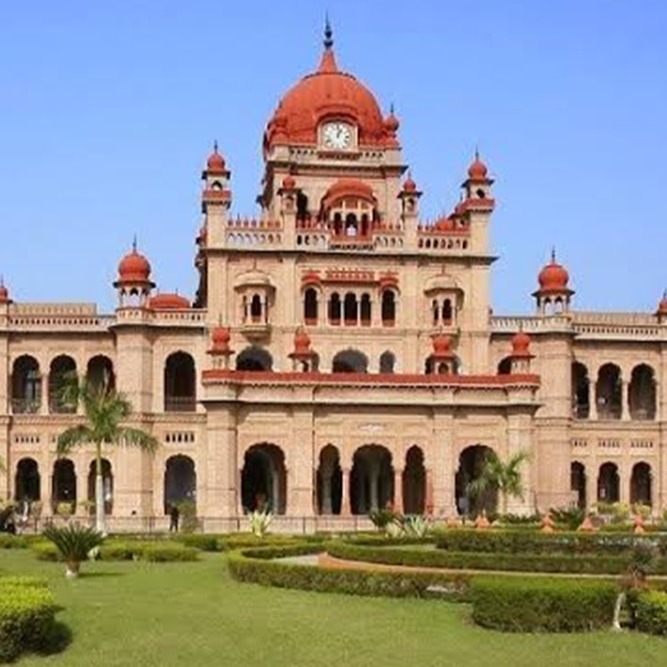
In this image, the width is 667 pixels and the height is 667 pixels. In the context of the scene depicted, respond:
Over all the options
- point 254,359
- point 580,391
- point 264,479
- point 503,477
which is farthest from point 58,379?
point 580,391

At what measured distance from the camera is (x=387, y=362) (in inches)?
2108

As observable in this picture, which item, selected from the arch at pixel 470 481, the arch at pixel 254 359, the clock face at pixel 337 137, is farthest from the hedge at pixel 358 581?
the clock face at pixel 337 137

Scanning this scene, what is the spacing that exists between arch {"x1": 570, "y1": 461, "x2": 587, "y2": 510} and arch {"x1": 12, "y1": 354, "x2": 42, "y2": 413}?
69.9 ft

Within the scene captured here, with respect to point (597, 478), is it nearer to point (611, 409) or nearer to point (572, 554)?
point (611, 409)

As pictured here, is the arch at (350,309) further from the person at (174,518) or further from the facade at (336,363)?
the person at (174,518)

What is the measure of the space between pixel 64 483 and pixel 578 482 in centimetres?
2083

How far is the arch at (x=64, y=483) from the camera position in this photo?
54269 mm

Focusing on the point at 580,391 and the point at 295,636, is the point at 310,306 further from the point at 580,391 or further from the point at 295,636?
the point at 295,636

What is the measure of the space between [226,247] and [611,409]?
18.2 m

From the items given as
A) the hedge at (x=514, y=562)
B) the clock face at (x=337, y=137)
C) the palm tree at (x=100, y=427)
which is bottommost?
the hedge at (x=514, y=562)

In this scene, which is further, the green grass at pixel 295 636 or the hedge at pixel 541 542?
the hedge at pixel 541 542

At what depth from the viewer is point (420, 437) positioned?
49062 mm

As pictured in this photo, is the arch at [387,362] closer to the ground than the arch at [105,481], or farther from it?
farther from it

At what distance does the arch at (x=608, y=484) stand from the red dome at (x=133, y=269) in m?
20.1
